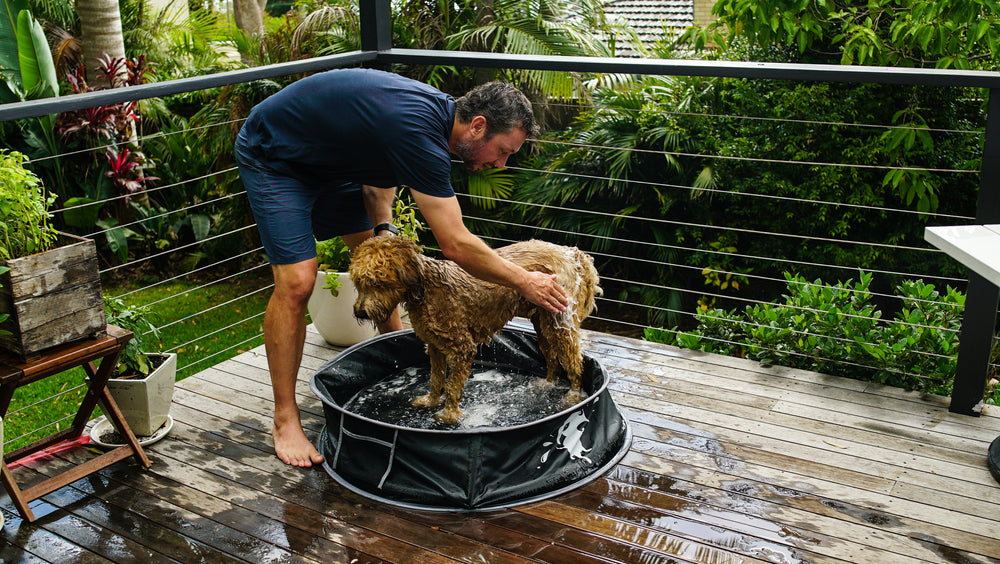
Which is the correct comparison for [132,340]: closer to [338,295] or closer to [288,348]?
[288,348]

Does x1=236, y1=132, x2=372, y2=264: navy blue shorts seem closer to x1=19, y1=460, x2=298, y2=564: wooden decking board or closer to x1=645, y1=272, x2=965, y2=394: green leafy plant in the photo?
x1=19, y1=460, x2=298, y2=564: wooden decking board

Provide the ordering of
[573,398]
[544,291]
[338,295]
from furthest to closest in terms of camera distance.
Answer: [338,295] < [573,398] < [544,291]

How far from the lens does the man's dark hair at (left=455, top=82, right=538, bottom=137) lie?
10.0 ft

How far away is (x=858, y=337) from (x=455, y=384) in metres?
2.06

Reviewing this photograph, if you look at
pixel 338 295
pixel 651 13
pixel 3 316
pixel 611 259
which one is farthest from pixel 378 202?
pixel 651 13

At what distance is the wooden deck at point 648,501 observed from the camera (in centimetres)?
281

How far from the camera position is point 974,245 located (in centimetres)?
301

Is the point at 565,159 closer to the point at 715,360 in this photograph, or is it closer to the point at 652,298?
the point at 652,298

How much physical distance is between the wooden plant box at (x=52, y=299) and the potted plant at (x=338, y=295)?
1377 millimetres

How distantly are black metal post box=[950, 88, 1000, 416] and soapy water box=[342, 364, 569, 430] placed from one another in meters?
1.76

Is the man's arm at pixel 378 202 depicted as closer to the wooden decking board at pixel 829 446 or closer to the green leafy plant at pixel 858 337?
the wooden decking board at pixel 829 446

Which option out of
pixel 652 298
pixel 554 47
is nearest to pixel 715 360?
pixel 652 298

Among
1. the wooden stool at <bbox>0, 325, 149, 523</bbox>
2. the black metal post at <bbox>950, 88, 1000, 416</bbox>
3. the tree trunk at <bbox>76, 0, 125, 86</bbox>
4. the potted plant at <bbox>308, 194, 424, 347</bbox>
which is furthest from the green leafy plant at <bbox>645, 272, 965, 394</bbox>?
the tree trunk at <bbox>76, 0, 125, 86</bbox>

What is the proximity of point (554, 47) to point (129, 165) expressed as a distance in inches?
154
